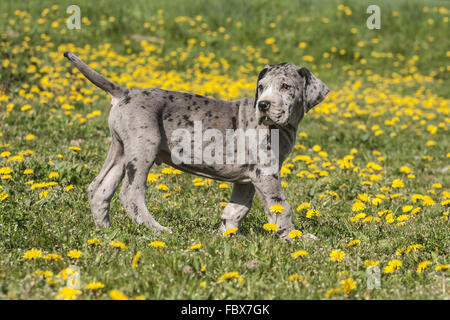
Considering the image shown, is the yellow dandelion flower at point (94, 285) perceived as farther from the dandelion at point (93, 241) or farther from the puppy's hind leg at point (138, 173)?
the puppy's hind leg at point (138, 173)

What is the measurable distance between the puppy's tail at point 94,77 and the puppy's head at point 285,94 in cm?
122

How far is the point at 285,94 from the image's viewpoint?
15.3 feet

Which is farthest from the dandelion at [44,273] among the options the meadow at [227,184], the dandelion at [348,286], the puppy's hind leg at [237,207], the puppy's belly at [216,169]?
the puppy's hind leg at [237,207]

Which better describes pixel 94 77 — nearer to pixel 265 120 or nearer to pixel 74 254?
pixel 265 120

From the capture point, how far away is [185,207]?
5.85m

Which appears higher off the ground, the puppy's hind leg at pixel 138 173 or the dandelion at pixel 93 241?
the puppy's hind leg at pixel 138 173

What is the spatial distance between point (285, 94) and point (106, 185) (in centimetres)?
176

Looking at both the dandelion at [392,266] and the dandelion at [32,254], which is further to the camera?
the dandelion at [392,266]

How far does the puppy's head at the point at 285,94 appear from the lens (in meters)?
4.55

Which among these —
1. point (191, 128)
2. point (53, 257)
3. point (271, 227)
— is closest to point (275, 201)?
point (271, 227)

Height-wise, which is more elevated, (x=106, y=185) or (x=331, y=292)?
(x=106, y=185)

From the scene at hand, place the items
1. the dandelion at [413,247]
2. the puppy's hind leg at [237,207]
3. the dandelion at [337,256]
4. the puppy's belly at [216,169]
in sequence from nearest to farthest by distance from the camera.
Answer: the dandelion at [337,256], the dandelion at [413,247], the puppy's belly at [216,169], the puppy's hind leg at [237,207]

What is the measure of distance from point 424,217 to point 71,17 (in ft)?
40.5
